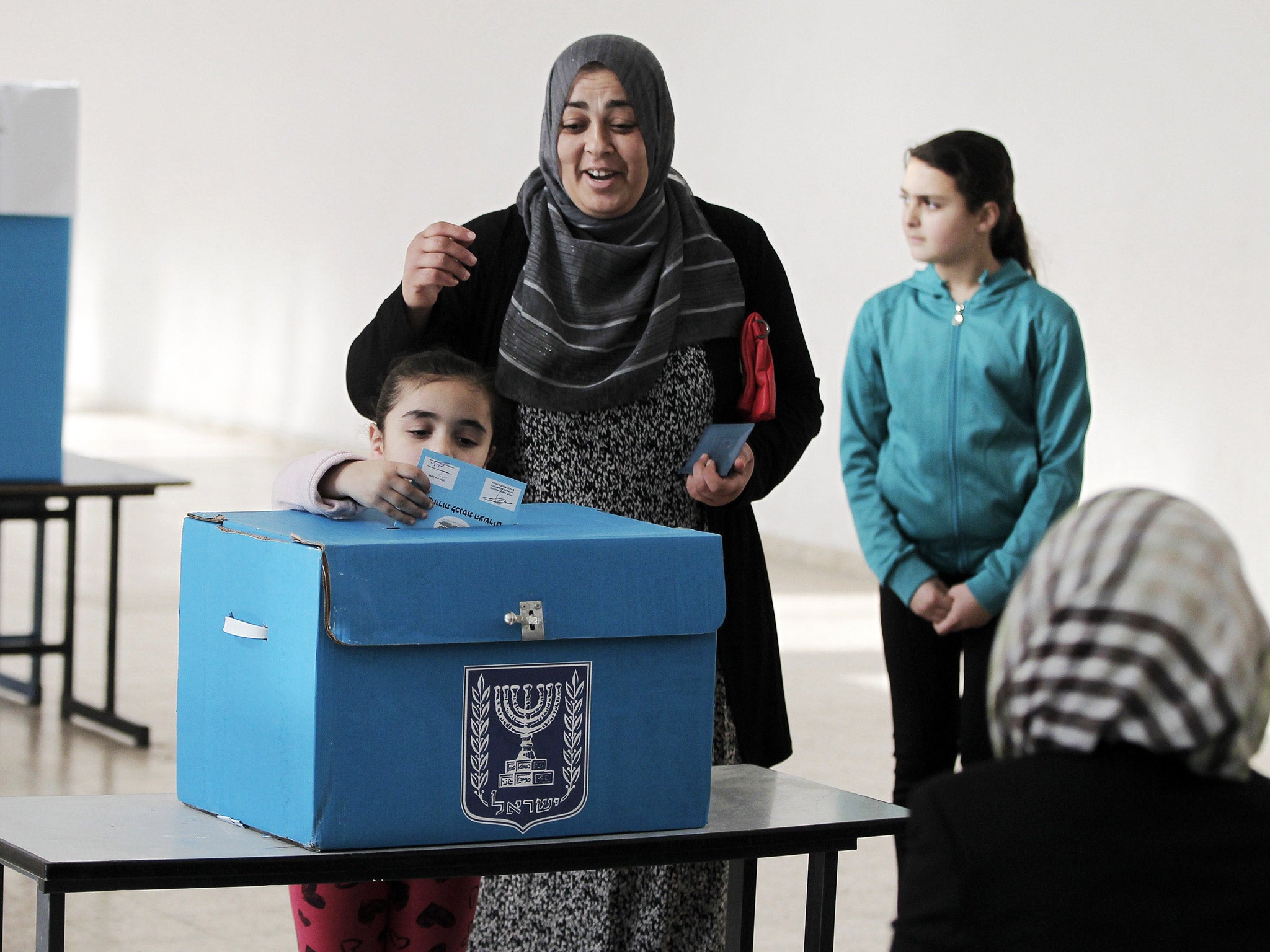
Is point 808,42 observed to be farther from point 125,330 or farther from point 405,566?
point 125,330

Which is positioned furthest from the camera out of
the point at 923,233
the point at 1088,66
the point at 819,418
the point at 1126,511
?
the point at 1088,66

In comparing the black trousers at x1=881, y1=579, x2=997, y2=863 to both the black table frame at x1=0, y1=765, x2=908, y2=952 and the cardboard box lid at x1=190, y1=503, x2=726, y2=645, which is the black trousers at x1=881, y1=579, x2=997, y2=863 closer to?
the black table frame at x1=0, y1=765, x2=908, y2=952

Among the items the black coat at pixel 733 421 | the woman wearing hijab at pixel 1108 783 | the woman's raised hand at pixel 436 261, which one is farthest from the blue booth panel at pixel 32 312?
the woman wearing hijab at pixel 1108 783

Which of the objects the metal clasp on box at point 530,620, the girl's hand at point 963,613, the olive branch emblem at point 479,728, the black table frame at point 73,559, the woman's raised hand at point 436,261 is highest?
the woman's raised hand at point 436,261

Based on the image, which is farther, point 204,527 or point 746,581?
point 746,581

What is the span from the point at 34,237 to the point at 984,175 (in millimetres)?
2145

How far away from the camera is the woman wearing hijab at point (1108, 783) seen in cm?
91

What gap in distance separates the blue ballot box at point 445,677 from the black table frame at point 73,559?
8.37ft

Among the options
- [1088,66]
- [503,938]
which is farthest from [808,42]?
[503,938]

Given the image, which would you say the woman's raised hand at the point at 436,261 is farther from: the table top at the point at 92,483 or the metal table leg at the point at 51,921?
the table top at the point at 92,483

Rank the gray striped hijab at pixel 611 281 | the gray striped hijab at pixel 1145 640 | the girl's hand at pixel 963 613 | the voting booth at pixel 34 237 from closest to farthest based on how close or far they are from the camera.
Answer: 1. the gray striped hijab at pixel 1145 640
2. the gray striped hijab at pixel 611 281
3. the girl's hand at pixel 963 613
4. the voting booth at pixel 34 237

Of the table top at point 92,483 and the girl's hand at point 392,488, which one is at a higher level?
the girl's hand at point 392,488

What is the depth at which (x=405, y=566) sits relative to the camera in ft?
4.38

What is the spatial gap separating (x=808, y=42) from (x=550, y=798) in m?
5.86
